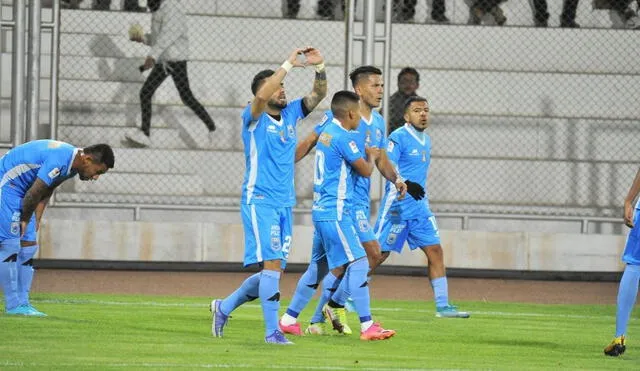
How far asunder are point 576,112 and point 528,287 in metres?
4.07

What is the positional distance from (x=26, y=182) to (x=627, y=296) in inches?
201

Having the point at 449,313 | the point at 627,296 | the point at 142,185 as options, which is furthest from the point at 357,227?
the point at 142,185

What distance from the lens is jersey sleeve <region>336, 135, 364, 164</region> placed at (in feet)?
35.2

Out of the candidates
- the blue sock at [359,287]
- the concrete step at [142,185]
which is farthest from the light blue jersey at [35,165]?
the concrete step at [142,185]

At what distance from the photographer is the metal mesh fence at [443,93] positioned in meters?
20.1

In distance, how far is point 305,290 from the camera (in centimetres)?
1100

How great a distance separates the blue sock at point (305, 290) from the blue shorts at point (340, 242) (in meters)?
0.35

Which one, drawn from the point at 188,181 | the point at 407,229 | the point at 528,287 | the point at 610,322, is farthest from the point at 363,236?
the point at 188,181

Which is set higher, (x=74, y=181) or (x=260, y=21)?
(x=260, y=21)

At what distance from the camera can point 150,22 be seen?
20562 millimetres

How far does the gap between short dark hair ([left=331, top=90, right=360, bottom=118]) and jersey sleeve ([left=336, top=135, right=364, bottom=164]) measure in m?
0.19

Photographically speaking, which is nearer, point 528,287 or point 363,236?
point 363,236

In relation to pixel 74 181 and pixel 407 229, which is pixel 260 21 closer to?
pixel 74 181

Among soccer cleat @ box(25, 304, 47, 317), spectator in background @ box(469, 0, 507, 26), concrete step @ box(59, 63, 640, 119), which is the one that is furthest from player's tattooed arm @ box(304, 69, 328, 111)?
spectator in background @ box(469, 0, 507, 26)
